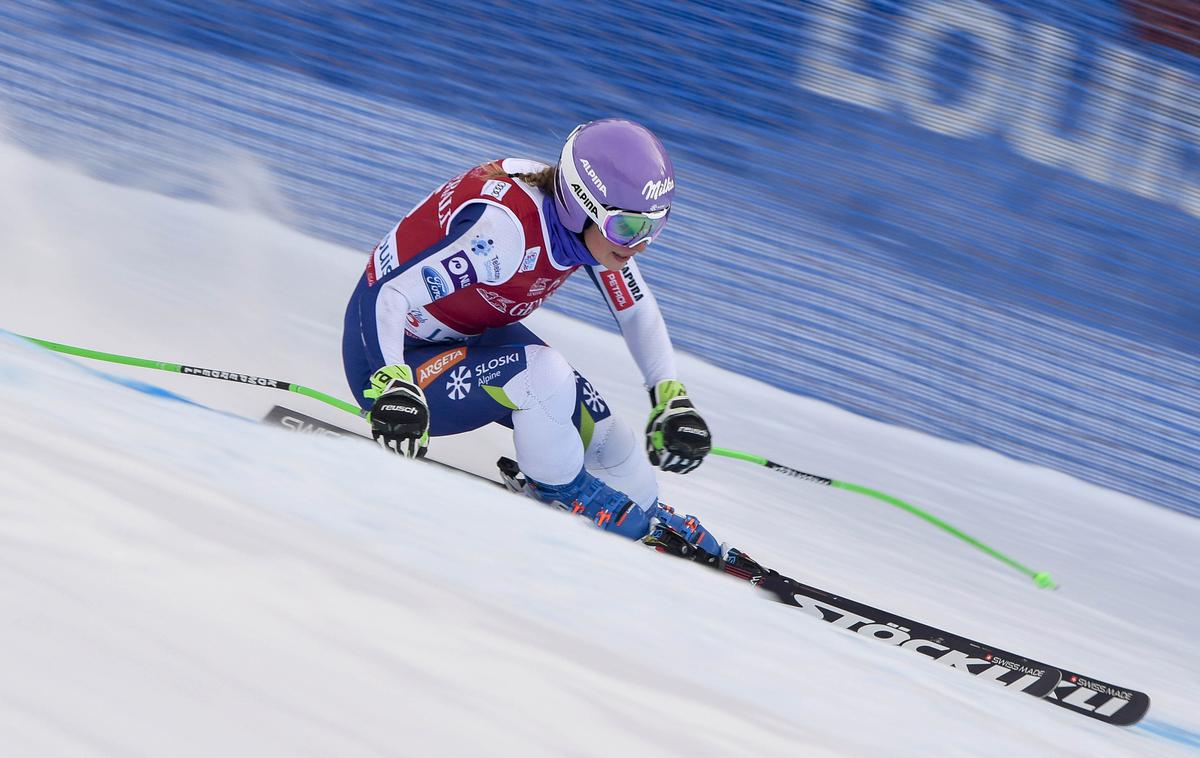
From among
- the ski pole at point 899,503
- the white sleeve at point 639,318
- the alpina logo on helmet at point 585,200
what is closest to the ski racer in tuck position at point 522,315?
the alpina logo on helmet at point 585,200

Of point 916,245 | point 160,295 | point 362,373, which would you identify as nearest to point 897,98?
point 916,245

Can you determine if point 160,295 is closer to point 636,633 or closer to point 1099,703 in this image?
point 636,633

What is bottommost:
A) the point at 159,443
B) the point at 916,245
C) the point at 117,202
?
the point at 159,443

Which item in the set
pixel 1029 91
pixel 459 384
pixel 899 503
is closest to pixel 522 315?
pixel 459 384

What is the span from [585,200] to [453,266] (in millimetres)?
364

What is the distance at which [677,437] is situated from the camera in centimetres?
291

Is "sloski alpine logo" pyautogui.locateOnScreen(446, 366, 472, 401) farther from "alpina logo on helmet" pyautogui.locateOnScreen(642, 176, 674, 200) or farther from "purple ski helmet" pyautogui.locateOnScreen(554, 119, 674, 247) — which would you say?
"alpina logo on helmet" pyautogui.locateOnScreen(642, 176, 674, 200)

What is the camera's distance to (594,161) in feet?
8.52

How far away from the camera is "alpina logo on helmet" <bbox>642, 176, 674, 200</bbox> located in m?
2.57

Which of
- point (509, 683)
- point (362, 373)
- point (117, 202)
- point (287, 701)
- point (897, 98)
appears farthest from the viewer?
point (117, 202)

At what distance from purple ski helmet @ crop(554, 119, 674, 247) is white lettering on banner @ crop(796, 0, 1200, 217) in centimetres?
229

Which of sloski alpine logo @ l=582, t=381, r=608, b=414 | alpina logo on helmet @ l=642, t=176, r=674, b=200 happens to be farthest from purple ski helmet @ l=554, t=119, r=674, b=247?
sloski alpine logo @ l=582, t=381, r=608, b=414

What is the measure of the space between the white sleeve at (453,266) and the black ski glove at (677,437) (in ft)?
2.06

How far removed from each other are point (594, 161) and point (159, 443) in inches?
47.6
